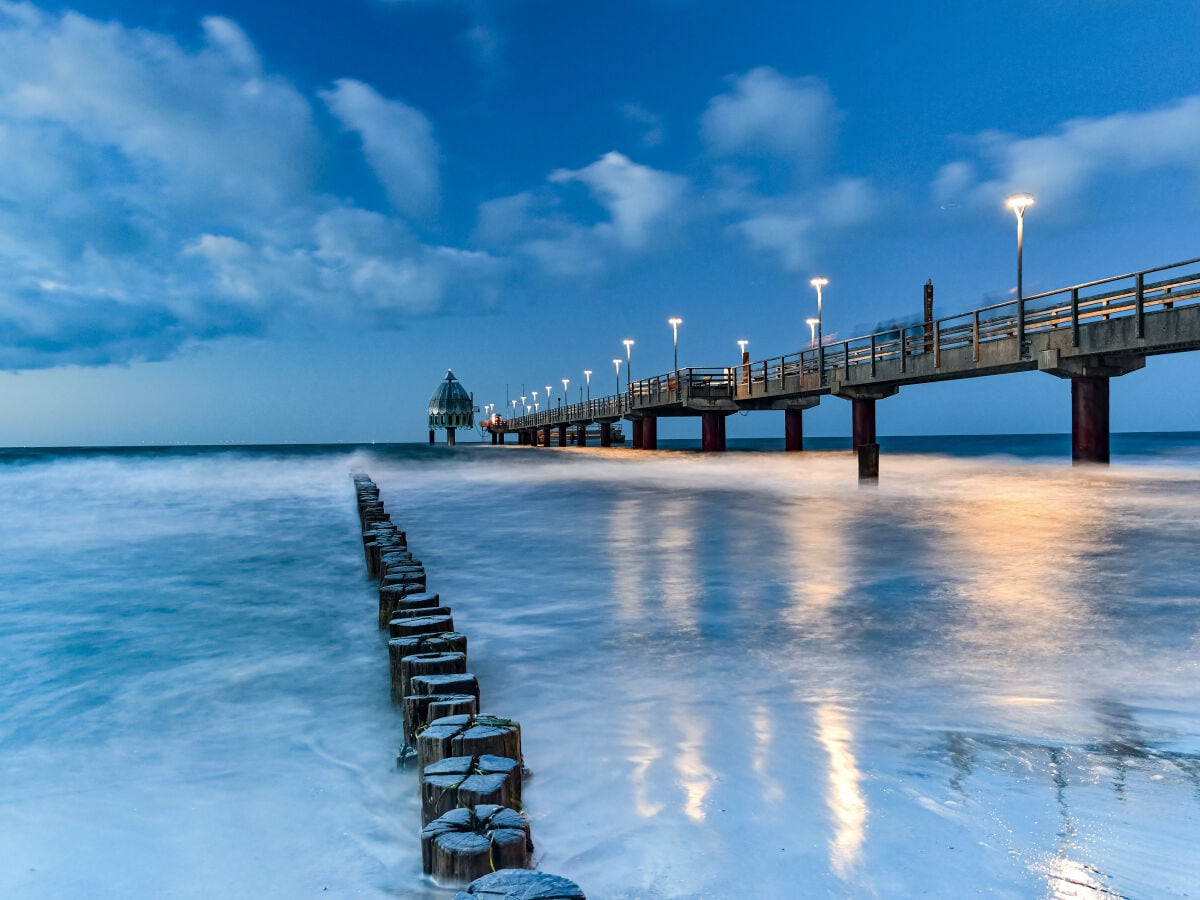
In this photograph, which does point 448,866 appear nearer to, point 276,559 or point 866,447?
point 276,559

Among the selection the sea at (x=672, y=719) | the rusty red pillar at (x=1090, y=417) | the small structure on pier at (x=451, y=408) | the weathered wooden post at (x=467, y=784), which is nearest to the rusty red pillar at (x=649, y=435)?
the rusty red pillar at (x=1090, y=417)

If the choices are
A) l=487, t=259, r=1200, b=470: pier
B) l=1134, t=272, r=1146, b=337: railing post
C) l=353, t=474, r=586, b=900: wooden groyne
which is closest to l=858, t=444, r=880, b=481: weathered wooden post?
l=487, t=259, r=1200, b=470: pier

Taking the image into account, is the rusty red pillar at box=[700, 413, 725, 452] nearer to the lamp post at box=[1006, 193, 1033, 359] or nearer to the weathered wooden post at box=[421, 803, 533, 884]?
the lamp post at box=[1006, 193, 1033, 359]

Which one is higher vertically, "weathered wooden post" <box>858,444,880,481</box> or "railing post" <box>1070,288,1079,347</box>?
"railing post" <box>1070,288,1079,347</box>

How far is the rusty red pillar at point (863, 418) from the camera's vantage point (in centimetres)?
3716

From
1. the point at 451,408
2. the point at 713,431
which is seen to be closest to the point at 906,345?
the point at 713,431

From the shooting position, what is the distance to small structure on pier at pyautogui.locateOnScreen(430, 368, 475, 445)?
17588cm

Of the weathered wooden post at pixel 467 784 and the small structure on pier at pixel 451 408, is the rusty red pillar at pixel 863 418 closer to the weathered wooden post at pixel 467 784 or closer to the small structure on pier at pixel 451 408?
the weathered wooden post at pixel 467 784

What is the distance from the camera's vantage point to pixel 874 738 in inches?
187

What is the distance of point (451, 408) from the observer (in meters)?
176

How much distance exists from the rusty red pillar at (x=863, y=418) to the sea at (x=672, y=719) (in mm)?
24333

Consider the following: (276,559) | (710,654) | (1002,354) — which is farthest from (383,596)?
(1002,354)

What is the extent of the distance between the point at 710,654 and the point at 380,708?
2620mm

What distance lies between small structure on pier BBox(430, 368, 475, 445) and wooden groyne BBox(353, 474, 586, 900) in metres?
173
